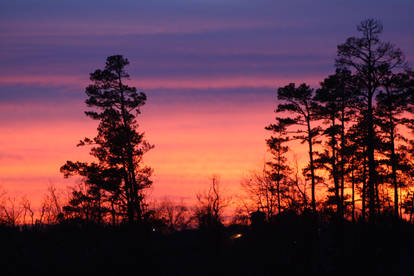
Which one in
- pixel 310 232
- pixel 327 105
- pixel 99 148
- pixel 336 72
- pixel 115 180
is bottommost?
pixel 310 232

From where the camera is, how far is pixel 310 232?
115 ft

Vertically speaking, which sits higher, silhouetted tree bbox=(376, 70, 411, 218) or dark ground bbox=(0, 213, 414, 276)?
silhouetted tree bbox=(376, 70, 411, 218)

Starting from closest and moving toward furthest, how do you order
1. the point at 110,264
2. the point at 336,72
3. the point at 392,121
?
the point at 110,264 → the point at 392,121 → the point at 336,72

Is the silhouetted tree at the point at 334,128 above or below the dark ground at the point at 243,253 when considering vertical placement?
above

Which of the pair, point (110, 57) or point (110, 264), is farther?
point (110, 57)

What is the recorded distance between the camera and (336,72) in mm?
42031

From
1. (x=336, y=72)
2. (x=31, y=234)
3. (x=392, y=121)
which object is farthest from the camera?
(x=31, y=234)

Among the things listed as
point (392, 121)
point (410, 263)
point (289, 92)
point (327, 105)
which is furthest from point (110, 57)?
point (410, 263)

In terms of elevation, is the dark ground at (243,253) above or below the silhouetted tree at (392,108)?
below

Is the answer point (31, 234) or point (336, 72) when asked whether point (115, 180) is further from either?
point (336, 72)

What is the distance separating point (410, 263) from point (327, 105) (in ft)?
43.8

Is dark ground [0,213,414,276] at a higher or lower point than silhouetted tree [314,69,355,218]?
lower

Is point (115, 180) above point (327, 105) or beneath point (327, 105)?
beneath

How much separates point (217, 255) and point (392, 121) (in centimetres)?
1837
